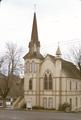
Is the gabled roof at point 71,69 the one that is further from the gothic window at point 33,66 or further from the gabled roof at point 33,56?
the gothic window at point 33,66

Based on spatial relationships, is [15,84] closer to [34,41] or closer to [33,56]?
[33,56]

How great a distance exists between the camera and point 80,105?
70.0 meters

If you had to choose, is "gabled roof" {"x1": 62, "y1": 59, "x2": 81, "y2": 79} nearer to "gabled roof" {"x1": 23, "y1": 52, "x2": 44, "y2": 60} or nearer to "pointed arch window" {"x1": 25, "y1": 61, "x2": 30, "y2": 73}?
"gabled roof" {"x1": 23, "y1": 52, "x2": 44, "y2": 60}

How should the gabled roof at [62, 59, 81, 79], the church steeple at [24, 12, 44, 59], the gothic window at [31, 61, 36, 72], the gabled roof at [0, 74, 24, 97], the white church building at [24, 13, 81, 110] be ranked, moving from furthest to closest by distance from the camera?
the gabled roof at [0, 74, 24, 97] < the church steeple at [24, 12, 44, 59] < the gothic window at [31, 61, 36, 72] < the gabled roof at [62, 59, 81, 79] < the white church building at [24, 13, 81, 110]

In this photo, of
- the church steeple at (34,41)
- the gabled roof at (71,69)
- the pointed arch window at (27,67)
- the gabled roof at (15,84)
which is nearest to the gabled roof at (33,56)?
the church steeple at (34,41)

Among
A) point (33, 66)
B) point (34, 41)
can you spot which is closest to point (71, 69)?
point (33, 66)

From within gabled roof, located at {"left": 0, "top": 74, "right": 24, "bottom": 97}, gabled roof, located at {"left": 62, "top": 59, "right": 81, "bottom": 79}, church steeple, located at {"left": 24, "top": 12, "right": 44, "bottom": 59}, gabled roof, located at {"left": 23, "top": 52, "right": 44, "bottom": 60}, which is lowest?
gabled roof, located at {"left": 0, "top": 74, "right": 24, "bottom": 97}

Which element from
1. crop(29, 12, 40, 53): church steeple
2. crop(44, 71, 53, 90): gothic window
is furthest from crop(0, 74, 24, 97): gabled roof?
crop(44, 71, 53, 90): gothic window

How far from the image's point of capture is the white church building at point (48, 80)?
65312 millimetres

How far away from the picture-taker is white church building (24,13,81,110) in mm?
65312

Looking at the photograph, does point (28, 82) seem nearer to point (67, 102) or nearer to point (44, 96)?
point (44, 96)

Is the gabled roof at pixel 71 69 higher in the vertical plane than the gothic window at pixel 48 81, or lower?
higher

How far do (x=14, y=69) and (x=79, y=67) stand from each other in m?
13.6

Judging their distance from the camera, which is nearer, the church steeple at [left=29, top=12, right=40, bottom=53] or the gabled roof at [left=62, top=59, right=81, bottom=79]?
the gabled roof at [left=62, top=59, right=81, bottom=79]
